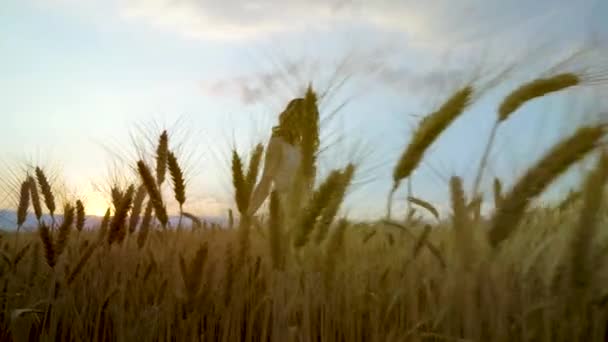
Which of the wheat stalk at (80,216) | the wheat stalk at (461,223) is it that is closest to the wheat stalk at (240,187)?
the wheat stalk at (461,223)

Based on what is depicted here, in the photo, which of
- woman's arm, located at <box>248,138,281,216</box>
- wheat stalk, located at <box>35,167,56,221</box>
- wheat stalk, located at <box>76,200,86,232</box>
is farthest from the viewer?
wheat stalk, located at <box>35,167,56,221</box>

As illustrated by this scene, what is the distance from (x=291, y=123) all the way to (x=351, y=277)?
676 millimetres

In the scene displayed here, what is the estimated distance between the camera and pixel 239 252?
1930 mm

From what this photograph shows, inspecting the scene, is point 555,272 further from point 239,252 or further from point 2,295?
point 2,295

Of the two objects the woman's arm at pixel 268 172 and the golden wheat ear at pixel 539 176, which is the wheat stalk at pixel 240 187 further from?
the golden wheat ear at pixel 539 176

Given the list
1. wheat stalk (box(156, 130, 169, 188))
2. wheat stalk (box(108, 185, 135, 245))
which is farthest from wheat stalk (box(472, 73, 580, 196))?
wheat stalk (box(156, 130, 169, 188))

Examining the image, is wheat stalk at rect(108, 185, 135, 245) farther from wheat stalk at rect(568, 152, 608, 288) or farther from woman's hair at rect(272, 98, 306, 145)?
wheat stalk at rect(568, 152, 608, 288)

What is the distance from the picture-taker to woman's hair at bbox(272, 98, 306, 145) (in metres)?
2.33

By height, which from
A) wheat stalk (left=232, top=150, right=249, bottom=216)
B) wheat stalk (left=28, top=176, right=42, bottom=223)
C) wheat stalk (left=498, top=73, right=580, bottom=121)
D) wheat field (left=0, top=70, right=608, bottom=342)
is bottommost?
wheat field (left=0, top=70, right=608, bottom=342)

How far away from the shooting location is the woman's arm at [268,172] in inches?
90.4

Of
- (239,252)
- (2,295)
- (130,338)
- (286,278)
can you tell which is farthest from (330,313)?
(2,295)

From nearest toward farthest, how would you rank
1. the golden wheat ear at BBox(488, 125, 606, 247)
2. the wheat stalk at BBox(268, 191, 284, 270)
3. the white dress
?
the golden wheat ear at BBox(488, 125, 606, 247) < the wheat stalk at BBox(268, 191, 284, 270) < the white dress

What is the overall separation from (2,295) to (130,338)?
0.66 meters

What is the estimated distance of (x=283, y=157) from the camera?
7.23ft
